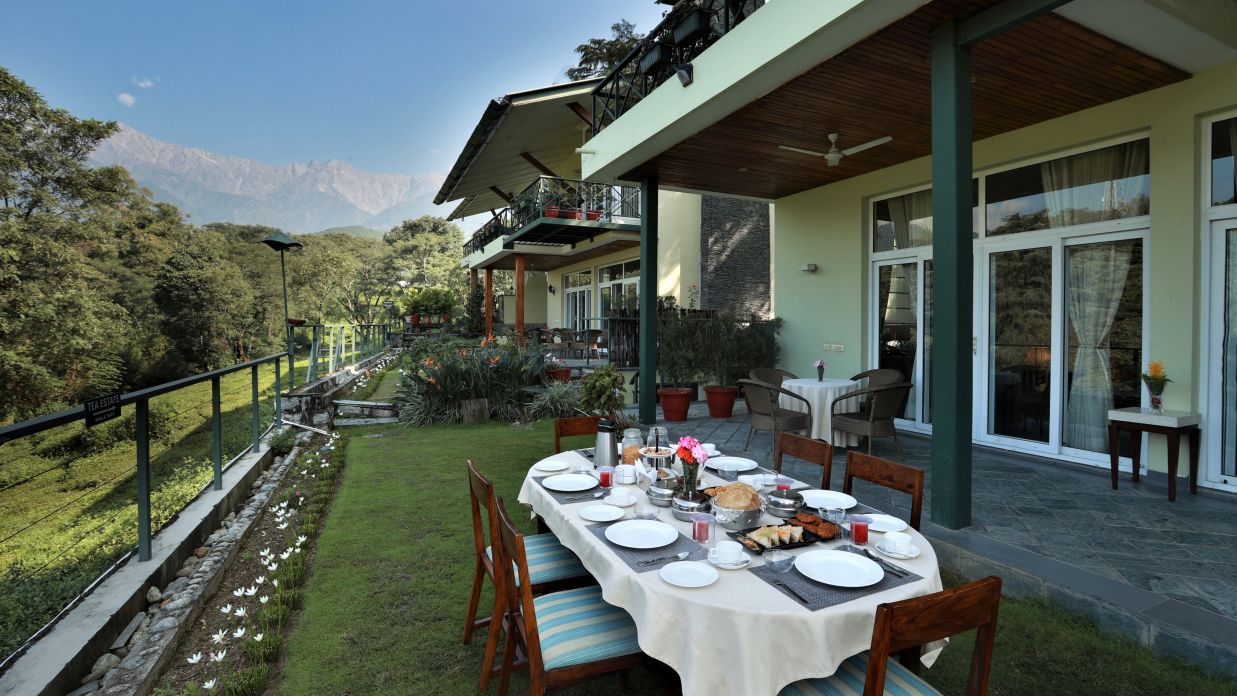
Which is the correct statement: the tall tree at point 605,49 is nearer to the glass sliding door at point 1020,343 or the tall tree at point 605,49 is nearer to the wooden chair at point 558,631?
the glass sliding door at point 1020,343

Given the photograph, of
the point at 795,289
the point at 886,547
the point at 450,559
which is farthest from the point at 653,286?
the point at 886,547

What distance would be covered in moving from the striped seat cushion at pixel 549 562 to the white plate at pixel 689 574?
2.71ft

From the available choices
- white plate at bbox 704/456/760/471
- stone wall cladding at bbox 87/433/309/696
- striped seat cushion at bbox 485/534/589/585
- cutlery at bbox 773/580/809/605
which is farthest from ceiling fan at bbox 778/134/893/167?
stone wall cladding at bbox 87/433/309/696

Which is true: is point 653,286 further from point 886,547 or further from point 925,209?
point 886,547

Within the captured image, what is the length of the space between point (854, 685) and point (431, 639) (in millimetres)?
1837

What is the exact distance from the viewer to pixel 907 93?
14.9 feet

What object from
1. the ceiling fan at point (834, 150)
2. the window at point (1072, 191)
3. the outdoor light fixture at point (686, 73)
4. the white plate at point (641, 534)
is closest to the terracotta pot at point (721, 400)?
the ceiling fan at point (834, 150)

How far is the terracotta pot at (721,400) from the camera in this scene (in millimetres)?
7477

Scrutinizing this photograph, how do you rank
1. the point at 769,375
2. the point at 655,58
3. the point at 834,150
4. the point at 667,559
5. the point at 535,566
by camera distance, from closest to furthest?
the point at 667,559, the point at 535,566, the point at 834,150, the point at 655,58, the point at 769,375

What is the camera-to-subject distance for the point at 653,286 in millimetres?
6688

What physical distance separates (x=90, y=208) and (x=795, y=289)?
2066 cm

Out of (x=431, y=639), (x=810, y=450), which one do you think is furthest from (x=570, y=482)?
(x=810, y=450)

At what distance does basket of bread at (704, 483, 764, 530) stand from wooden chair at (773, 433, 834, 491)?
2.42 feet

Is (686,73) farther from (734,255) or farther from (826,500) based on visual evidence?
(734,255)
